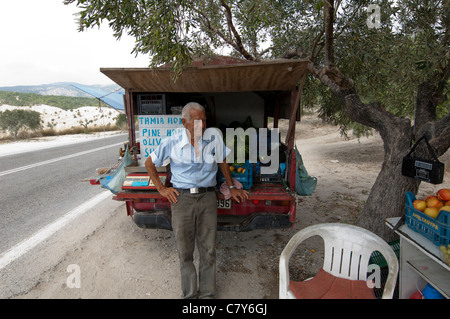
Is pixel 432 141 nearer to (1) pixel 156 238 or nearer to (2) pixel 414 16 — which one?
(2) pixel 414 16

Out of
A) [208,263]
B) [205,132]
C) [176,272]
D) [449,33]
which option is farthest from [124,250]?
[449,33]

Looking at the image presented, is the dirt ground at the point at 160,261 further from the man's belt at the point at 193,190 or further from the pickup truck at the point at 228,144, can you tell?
the man's belt at the point at 193,190

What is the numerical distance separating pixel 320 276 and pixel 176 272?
1804 millimetres

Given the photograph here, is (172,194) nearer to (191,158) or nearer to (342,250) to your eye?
(191,158)

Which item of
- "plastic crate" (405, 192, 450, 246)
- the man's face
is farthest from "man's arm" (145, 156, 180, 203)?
"plastic crate" (405, 192, 450, 246)

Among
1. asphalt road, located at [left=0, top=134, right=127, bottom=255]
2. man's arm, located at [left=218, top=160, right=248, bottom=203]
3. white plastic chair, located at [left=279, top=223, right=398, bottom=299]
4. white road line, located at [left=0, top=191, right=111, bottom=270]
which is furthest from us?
asphalt road, located at [left=0, top=134, right=127, bottom=255]

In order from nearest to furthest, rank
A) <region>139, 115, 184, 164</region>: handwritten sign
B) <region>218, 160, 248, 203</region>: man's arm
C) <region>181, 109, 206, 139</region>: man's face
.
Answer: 1. <region>181, 109, 206, 139</region>: man's face
2. <region>218, 160, 248, 203</region>: man's arm
3. <region>139, 115, 184, 164</region>: handwritten sign

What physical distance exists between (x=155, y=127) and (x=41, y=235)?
8.77ft

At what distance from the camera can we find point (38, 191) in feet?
22.8

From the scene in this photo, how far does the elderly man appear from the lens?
9.53ft

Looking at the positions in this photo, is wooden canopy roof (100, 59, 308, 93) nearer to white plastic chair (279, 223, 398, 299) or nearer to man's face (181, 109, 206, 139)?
man's face (181, 109, 206, 139)

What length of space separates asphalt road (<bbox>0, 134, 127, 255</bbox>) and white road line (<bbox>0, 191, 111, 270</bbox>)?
0.42ft

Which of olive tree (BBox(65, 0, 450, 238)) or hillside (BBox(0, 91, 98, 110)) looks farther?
hillside (BBox(0, 91, 98, 110))

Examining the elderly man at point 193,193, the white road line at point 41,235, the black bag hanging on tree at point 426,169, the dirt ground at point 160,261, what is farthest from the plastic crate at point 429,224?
the white road line at point 41,235
